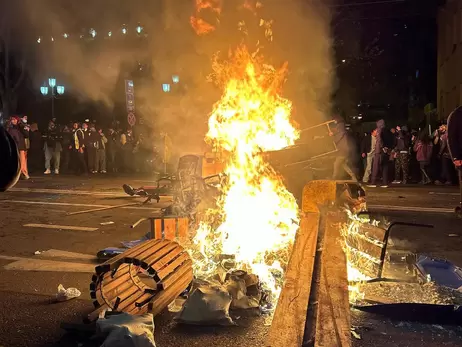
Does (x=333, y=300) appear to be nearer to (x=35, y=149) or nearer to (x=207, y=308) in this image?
(x=207, y=308)

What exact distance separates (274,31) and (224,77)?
16.1ft

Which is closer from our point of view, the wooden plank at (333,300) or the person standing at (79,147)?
the wooden plank at (333,300)

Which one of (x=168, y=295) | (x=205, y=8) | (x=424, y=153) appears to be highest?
(x=205, y=8)

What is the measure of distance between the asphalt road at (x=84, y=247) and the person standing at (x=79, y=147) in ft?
11.4

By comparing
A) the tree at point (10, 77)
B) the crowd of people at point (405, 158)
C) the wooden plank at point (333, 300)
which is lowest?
the wooden plank at point (333, 300)

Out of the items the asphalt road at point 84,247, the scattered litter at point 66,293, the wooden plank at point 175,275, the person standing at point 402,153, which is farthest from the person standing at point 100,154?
the wooden plank at point 175,275

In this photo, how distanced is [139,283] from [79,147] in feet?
44.9

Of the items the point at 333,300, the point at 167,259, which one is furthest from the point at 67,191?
the point at 333,300

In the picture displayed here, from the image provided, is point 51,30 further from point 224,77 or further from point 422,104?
point 422,104

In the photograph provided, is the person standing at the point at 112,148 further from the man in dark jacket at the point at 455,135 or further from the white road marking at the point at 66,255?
the man in dark jacket at the point at 455,135

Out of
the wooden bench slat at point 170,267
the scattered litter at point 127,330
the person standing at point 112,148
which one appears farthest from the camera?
the person standing at point 112,148

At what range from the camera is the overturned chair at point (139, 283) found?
159 inches

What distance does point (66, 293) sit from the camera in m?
4.78

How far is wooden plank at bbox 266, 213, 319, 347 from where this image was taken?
10.5 feet
